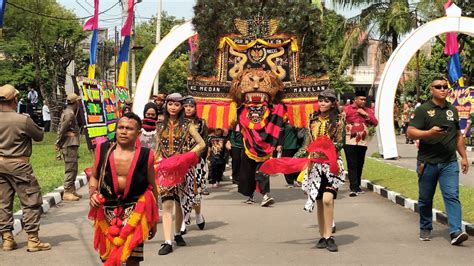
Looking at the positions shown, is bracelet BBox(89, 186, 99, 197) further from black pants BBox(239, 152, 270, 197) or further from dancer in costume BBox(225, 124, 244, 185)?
dancer in costume BBox(225, 124, 244, 185)

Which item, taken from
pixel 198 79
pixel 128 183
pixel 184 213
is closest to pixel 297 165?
pixel 184 213

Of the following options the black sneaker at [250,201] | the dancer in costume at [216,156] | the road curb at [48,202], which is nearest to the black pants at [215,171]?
the dancer in costume at [216,156]

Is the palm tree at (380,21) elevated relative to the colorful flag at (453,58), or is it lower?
elevated

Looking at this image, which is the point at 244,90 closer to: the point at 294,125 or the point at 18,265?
the point at 294,125

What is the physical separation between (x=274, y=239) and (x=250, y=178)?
295 centimetres

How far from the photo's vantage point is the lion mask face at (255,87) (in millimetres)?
10961

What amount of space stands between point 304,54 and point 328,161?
5.73m

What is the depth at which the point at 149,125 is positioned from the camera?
8891 mm

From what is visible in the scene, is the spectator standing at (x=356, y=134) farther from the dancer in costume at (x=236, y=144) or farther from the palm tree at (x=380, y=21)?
the palm tree at (x=380, y=21)

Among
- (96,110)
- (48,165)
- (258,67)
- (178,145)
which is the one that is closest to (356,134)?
(258,67)

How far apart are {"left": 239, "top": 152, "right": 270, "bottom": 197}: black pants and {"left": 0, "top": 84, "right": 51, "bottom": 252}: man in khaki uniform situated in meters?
4.08

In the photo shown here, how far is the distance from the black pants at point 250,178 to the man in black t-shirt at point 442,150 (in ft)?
11.8

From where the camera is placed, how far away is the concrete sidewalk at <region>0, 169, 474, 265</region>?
23.0 feet

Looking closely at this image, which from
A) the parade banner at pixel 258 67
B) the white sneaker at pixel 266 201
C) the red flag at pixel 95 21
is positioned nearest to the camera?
the white sneaker at pixel 266 201
